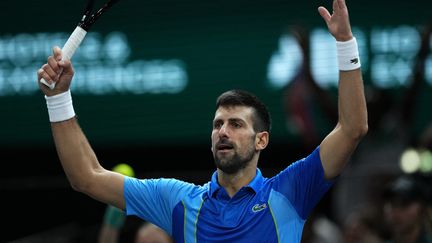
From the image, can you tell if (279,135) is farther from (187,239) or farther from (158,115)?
(187,239)

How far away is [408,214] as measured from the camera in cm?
712

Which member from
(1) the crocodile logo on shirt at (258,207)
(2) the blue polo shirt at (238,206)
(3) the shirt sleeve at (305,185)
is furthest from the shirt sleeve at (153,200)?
(3) the shirt sleeve at (305,185)

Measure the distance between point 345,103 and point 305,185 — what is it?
498mm

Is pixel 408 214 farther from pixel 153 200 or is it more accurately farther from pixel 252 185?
pixel 153 200

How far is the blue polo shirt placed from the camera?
519 centimetres

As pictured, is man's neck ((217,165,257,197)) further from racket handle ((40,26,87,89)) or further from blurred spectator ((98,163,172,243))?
blurred spectator ((98,163,172,243))

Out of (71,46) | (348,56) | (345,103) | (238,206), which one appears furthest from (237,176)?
(71,46)

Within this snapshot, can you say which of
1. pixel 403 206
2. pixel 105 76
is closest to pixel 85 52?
pixel 105 76

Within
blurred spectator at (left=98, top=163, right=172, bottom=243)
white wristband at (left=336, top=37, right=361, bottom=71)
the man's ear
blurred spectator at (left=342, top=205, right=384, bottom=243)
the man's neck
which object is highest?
white wristband at (left=336, top=37, right=361, bottom=71)

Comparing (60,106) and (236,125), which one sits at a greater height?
(60,106)

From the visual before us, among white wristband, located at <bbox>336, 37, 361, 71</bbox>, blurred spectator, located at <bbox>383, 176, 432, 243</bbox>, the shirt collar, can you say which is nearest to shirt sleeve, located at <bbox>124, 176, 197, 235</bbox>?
the shirt collar

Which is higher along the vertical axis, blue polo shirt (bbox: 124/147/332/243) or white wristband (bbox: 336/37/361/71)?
→ white wristband (bbox: 336/37/361/71)

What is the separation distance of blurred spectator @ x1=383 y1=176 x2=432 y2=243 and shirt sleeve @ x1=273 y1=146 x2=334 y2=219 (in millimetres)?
2013

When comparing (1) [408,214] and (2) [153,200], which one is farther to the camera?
(1) [408,214]
